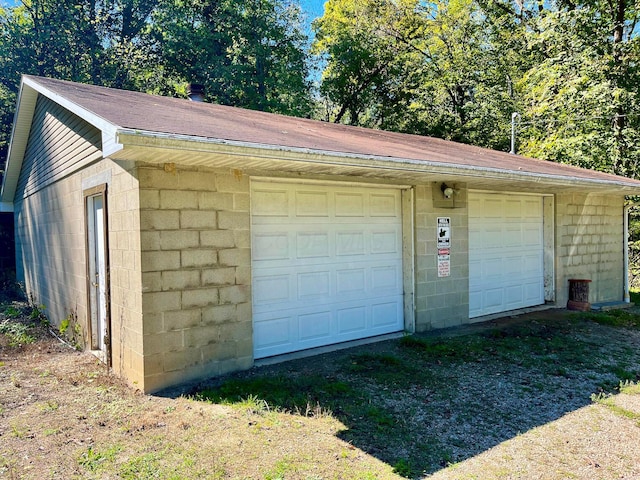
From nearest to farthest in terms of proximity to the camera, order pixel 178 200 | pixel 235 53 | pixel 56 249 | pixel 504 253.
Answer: pixel 178 200 → pixel 56 249 → pixel 504 253 → pixel 235 53

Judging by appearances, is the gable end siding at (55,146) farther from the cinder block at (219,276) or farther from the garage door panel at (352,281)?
the garage door panel at (352,281)

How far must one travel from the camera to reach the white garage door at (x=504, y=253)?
25.4 feet

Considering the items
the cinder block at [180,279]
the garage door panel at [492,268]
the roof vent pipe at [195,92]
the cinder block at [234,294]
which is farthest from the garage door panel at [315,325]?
the roof vent pipe at [195,92]

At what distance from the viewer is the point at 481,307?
7.88 metres

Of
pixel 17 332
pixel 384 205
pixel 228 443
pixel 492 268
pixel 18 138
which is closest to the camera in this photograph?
pixel 228 443

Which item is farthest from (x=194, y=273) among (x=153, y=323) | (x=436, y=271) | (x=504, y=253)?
(x=504, y=253)

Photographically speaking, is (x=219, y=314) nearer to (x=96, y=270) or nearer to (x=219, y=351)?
(x=219, y=351)

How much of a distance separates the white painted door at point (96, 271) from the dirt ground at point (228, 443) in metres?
1.36

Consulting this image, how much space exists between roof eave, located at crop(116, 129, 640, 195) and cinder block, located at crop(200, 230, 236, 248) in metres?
0.88

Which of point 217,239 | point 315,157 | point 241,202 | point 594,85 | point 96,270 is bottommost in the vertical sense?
point 96,270

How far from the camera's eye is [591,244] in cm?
945

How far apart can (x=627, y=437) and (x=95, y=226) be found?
6042 millimetres

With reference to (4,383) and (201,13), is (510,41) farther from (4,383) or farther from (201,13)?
(4,383)

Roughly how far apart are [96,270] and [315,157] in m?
3.43
